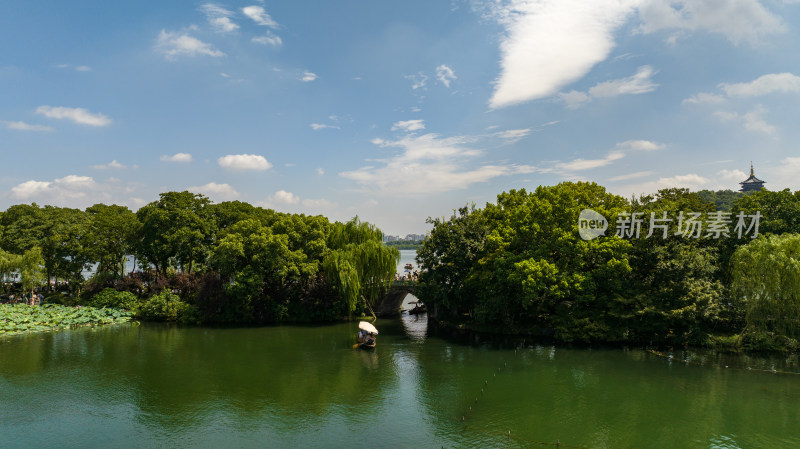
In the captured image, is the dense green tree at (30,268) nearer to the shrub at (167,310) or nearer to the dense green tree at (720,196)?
the shrub at (167,310)

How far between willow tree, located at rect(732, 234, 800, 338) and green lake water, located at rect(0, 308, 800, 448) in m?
2.10

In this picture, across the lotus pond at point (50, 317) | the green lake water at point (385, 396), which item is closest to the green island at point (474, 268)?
the lotus pond at point (50, 317)

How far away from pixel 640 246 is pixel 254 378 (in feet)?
77.9

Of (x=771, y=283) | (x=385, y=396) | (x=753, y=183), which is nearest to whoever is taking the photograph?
(x=385, y=396)

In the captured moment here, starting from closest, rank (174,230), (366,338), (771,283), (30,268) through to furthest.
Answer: (771,283), (366,338), (174,230), (30,268)

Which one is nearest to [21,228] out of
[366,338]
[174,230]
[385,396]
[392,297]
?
[174,230]

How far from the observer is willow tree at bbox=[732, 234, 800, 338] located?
2334 centimetres

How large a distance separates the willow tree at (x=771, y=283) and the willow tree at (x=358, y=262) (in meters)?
23.7

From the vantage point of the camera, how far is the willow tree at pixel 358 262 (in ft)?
119

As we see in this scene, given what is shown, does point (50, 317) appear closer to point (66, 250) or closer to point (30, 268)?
point (30, 268)

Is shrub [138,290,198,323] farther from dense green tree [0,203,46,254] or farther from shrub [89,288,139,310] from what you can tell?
dense green tree [0,203,46,254]

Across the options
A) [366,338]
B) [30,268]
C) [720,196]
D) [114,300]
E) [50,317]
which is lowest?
[50,317]

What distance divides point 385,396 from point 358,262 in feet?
60.1

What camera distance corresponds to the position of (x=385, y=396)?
65.5 ft
